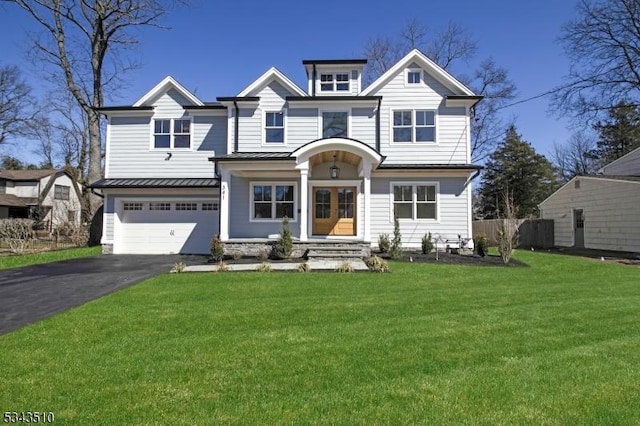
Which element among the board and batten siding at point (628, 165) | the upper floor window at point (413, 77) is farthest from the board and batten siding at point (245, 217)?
the board and batten siding at point (628, 165)

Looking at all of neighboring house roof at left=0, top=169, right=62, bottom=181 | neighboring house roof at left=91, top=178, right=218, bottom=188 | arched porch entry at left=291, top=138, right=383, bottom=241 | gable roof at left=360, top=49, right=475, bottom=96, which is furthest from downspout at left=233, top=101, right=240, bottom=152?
neighboring house roof at left=0, top=169, right=62, bottom=181

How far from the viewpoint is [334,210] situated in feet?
51.4

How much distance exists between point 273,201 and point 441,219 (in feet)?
22.6

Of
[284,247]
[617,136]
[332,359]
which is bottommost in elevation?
[332,359]

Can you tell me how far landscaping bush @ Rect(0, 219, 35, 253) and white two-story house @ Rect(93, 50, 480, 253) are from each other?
9.58 feet

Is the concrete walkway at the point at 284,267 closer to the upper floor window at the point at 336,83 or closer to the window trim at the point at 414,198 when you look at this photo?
the window trim at the point at 414,198

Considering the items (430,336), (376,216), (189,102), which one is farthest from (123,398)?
(189,102)

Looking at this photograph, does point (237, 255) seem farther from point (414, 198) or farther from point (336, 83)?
point (336, 83)

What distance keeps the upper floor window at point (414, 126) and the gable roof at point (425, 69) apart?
135cm

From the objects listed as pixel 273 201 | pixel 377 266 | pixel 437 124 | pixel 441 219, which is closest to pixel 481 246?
pixel 441 219

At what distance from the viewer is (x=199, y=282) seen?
8.95 metres

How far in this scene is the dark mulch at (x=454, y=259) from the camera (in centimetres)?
1220

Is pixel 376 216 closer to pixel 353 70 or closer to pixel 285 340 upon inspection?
pixel 353 70

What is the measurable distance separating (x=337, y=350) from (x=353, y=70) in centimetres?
1460
